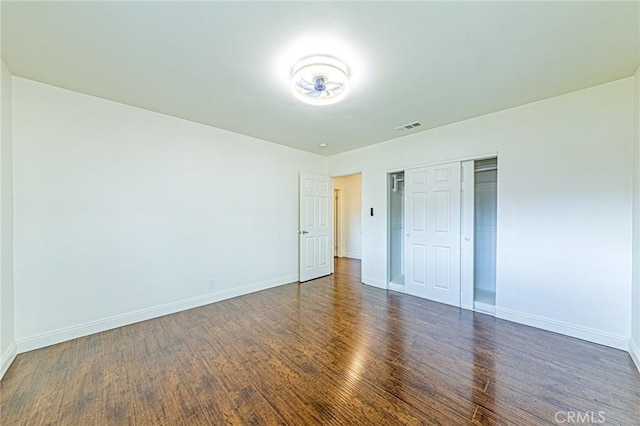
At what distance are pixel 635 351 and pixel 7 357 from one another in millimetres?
5545

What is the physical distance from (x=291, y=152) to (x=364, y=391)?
411cm

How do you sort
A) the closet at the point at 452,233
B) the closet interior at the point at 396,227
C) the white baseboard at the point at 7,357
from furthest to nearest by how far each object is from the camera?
the closet interior at the point at 396,227 < the closet at the point at 452,233 < the white baseboard at the point at 7,357

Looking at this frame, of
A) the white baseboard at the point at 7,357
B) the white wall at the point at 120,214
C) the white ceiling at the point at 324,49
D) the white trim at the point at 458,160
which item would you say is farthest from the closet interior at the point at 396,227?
the white baseboard at the point at 7,357

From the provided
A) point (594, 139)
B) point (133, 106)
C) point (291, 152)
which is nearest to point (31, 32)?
point (133, 106)

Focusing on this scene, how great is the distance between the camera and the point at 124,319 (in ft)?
9.95

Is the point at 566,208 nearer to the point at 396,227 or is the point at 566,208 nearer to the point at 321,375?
the point at 396,227

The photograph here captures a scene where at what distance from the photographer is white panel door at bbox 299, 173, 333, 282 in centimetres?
503

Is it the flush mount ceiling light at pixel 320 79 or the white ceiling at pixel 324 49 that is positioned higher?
the white ceiling at pixel 324 49

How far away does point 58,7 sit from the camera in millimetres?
1646

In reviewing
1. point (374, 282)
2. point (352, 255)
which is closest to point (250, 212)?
point (374, 282)

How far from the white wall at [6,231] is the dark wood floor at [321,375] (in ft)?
0.71

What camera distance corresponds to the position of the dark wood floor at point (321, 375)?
170 centimetres

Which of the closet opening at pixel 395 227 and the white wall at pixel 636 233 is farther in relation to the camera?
the closet opening at pixel 395 227

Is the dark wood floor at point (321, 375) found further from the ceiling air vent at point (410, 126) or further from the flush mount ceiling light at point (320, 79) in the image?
the ceiling air vent at point (410, 126)
